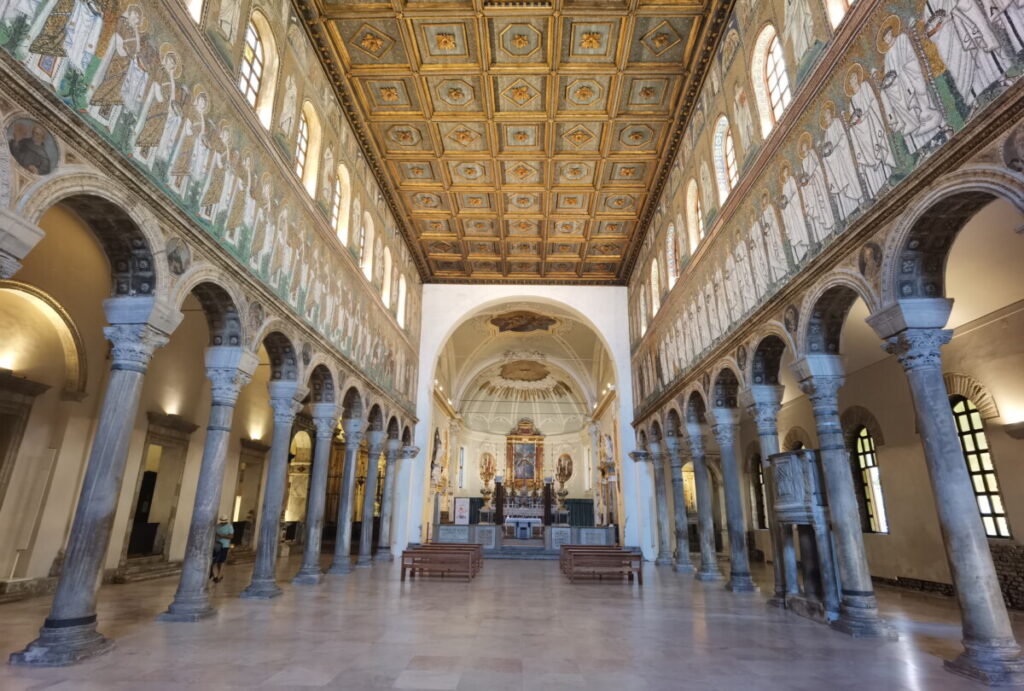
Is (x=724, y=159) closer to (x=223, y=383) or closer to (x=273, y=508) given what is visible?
(x=223, y=383)

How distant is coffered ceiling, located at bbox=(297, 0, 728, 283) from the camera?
474 inches

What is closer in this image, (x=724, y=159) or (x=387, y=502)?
(x=724, y=159)

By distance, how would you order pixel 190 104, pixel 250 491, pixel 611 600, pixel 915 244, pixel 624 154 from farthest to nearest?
1. pixel 250 491
2. pixel 624 154
3. pixel 611 600
4. pixel 190 104
5. pixel 915 244

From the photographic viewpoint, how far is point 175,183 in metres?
7.39

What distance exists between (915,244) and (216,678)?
8492 mm

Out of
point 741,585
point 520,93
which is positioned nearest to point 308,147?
point 520,93

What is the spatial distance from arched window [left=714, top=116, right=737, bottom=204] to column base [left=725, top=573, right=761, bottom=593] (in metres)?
7.96

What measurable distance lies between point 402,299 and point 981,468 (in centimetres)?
1704

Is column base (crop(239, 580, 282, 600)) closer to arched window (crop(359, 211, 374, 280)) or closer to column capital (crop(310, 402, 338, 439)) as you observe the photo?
column capital (crop(310, 402, 338, 439))

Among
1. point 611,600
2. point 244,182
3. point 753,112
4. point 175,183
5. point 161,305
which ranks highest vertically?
point 753,112

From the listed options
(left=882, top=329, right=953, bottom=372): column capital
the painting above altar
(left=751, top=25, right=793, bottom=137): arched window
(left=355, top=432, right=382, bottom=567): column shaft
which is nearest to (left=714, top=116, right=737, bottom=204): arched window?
(left=751, top=25, right=793, bottom=137): arched window

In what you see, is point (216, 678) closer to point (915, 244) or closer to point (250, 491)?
point (915, 244)

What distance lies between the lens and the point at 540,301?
78.4 ft

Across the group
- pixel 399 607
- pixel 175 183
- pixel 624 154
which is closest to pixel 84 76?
pixel 175 183
